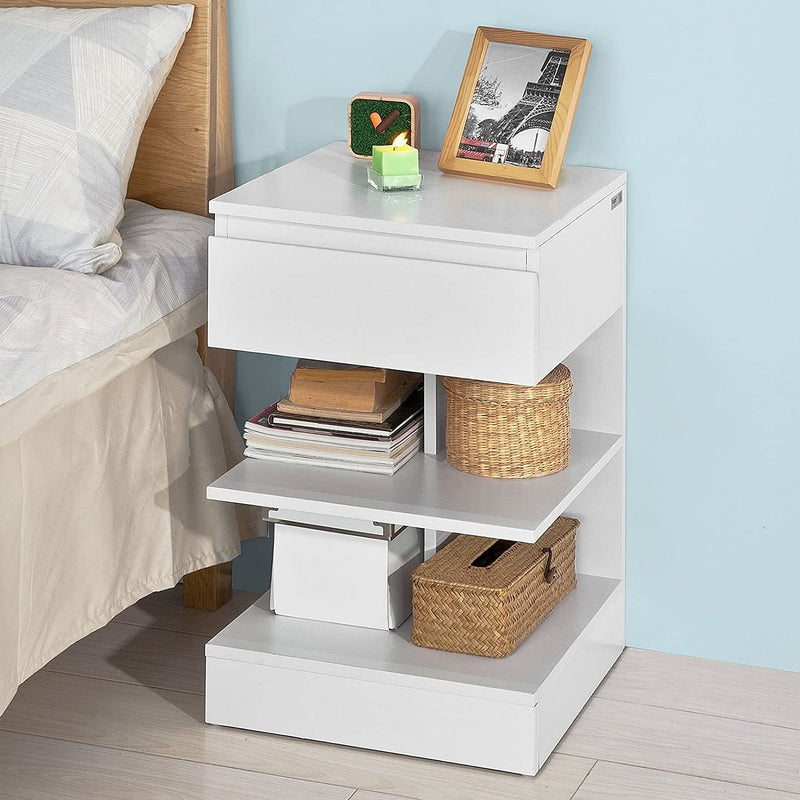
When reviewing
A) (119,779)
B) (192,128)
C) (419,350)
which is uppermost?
(192,128)

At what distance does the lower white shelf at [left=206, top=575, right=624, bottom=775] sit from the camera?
180cm

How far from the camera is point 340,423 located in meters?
1.91

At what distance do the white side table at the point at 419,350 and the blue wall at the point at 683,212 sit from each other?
8 centimetres

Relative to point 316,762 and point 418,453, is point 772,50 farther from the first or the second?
point 316,762

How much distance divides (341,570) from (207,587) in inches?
16.3

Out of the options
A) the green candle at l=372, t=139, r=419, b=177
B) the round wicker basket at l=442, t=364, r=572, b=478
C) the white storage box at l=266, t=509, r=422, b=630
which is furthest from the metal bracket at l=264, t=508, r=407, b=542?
the green candle at l=372, t=139, r=419, b=177

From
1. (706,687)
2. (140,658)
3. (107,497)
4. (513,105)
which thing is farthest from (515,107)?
(140,658)

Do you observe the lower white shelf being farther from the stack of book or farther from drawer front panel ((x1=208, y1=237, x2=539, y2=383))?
drawer front panel ((x1=208, y1=237, x2=539, y2=383))

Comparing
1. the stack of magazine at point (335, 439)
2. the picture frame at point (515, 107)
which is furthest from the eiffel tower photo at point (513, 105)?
the stack of magazine at point (335, 439)

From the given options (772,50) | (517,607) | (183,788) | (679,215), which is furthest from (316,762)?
(772,50)

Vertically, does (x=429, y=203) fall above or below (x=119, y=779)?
above

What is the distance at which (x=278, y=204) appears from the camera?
1788 millimetres

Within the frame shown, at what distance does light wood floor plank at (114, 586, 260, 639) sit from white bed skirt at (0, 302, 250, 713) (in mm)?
169

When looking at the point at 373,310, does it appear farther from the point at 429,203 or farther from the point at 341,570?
the point at 341,570
